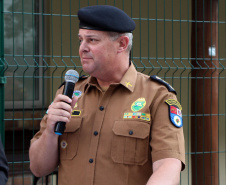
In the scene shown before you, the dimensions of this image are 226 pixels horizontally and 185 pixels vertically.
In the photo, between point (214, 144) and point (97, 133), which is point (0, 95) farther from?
point (214, 144)

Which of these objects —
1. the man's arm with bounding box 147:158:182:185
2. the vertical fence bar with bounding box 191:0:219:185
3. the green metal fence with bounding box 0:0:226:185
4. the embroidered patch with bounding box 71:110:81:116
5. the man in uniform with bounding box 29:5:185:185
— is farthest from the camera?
the vertical fence bar with bounding box 191:0:219:185

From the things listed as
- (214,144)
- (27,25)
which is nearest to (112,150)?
(214,144)

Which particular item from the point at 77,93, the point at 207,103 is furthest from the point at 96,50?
the point at 207,103

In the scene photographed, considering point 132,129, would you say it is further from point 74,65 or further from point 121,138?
point 74,65

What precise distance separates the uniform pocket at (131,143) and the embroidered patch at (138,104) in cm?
6

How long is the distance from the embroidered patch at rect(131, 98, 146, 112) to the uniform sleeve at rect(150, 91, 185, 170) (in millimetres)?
48

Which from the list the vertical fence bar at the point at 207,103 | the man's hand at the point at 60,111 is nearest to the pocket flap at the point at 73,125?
the man's hand at the point at 60,111

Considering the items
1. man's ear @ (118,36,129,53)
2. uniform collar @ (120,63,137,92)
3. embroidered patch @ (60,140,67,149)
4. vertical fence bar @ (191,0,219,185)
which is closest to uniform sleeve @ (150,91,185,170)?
uniform collar @ (120,63,137,92)

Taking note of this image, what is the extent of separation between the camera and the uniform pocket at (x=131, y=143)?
1.84m

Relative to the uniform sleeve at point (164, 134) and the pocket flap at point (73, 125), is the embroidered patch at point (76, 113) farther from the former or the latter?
the uniform sleeve at point (164, 134)

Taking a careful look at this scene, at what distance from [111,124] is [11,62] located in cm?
287

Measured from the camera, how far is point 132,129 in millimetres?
1872

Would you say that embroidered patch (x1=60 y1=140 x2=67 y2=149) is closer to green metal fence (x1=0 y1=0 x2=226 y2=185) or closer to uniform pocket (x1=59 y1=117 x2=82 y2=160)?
uniform pocket (x1=59 y1=117 x2=82 y2=160)

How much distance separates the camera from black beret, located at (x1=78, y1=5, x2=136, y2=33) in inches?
73.0
